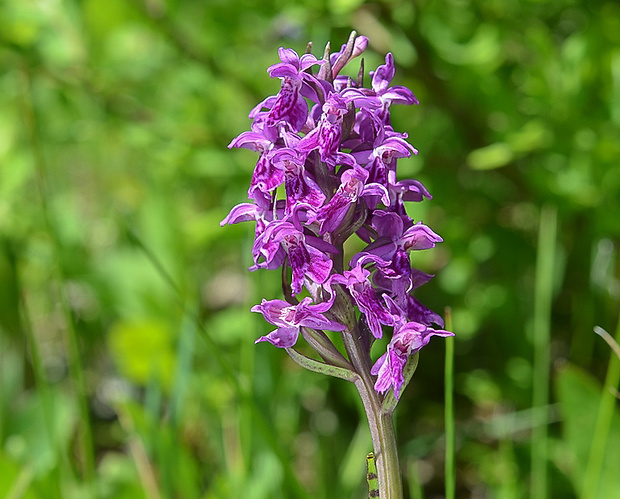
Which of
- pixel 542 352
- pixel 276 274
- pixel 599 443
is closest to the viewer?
pixel 599 443

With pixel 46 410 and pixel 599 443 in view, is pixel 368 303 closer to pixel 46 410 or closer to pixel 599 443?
pixel 599 443

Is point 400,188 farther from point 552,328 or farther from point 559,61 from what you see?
point 552,328

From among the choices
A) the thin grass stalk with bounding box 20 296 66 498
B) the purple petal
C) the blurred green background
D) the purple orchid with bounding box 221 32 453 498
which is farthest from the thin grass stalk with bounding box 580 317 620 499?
the thin grass stalk with bounding box 20 296 66 498

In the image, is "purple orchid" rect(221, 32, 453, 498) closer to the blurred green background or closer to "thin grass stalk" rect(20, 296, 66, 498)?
the blurred green background

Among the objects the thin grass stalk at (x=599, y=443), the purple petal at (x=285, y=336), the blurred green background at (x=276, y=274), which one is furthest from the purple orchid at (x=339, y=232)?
the thin grass stalk at (x=599, y=443)

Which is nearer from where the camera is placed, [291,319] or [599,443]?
[291,319]

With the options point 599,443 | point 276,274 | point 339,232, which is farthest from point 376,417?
point 276,274

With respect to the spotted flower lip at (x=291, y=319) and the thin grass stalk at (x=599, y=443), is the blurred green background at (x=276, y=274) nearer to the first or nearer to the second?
the thin grass stalk at (x=599, y=443)
